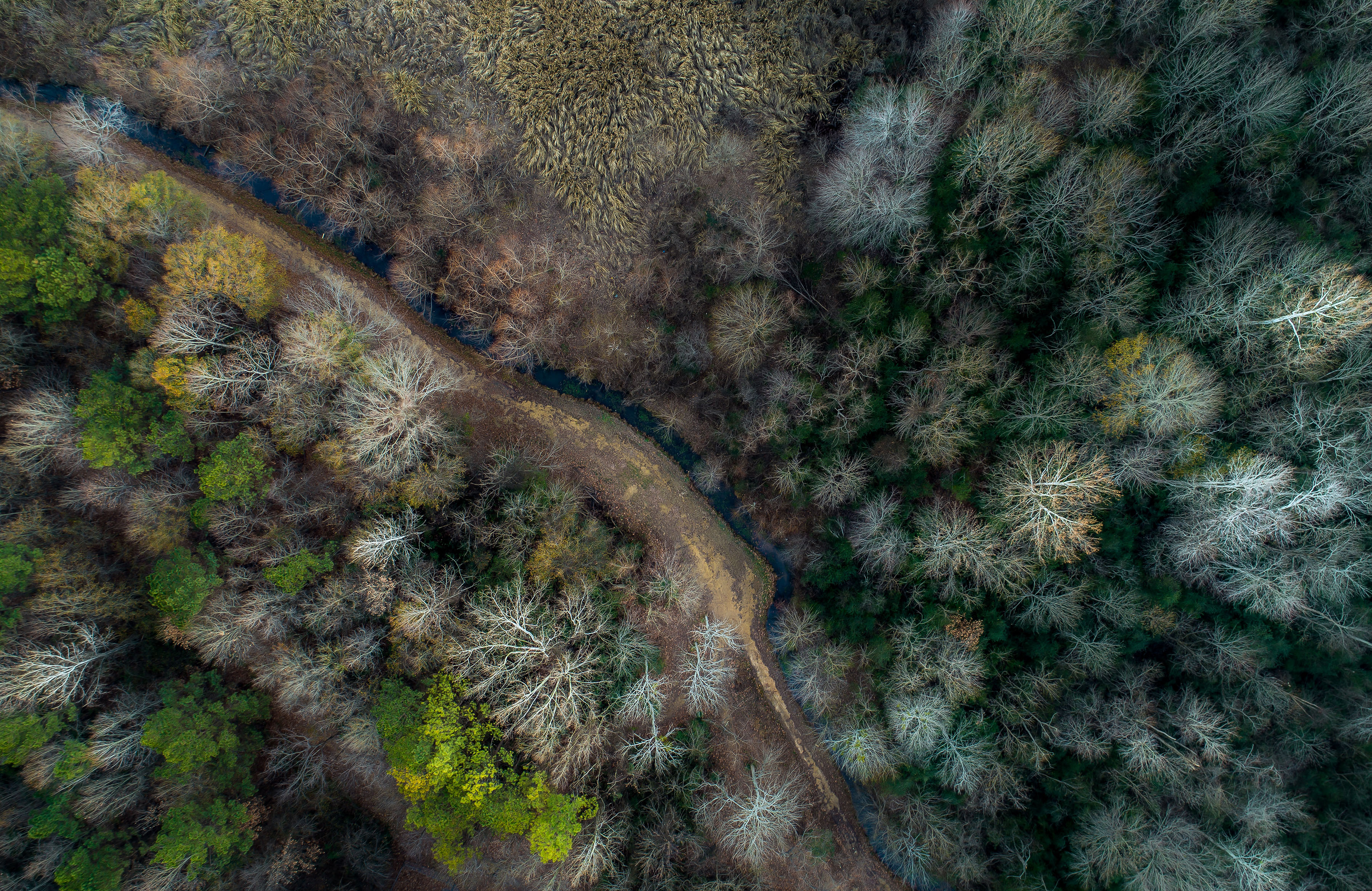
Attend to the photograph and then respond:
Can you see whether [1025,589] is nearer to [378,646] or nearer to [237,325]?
[378,646]

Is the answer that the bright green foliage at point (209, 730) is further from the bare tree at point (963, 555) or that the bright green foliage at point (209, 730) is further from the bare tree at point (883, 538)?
the bare tree at point (963, 555)

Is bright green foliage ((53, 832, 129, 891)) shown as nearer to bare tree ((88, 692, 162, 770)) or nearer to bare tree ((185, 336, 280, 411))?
bare tree ((88, 692, 162, 770))

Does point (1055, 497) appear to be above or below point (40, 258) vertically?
above

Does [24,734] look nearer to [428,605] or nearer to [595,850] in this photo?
[428,605]

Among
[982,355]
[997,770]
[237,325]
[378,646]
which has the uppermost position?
[982,355]

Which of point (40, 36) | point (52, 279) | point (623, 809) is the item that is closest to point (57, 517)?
point (52, 279)

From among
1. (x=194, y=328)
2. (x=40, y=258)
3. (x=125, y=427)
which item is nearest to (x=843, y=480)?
(x=194, y=328)

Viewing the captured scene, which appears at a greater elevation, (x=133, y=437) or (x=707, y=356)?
(x=707, y=356)

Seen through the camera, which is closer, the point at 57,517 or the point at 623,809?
the point at 57,517

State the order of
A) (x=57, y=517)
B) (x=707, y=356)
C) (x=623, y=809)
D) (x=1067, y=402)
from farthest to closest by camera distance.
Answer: (x=707, y=356), (x=623, y=809), (x=57, y=517), (x=1067, y=402)
